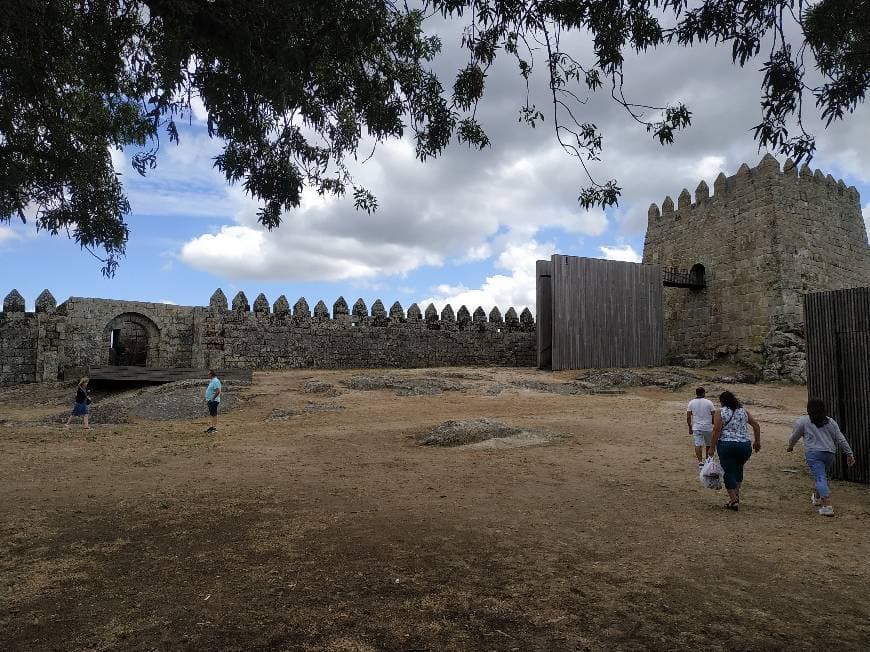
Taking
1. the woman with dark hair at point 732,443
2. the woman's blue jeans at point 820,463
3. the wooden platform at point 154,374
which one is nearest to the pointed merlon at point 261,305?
the wooden platform at point 154,374

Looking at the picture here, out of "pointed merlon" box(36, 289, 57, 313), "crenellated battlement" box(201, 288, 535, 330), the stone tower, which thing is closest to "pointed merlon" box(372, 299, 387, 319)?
"crenellated battlement" box(201, 288, 535, 330)

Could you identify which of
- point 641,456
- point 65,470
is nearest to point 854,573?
point 641,456

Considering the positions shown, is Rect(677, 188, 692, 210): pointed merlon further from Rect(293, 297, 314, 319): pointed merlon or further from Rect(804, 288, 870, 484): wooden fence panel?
Rect(293, 297, 314, 319): pointed merlon

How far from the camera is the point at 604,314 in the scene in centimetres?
2055

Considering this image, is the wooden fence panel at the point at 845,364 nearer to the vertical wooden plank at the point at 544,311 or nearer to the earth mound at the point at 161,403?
the vertical wooden plank at the point at 544,311

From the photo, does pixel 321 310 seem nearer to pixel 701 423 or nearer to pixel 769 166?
pixel 701 423

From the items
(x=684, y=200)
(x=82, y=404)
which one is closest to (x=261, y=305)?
(x=82, y=404)

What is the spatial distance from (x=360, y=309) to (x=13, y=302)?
11.3 metres

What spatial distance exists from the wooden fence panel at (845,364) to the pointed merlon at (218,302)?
17463mm

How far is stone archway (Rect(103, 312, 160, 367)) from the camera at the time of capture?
18172 mm

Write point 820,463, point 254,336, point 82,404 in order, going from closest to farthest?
point 820,463 → point 82,404 → point 254,336

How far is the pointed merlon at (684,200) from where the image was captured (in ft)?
74.6

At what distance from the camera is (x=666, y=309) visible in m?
24.0

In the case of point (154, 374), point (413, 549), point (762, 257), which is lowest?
point (413, 549)
